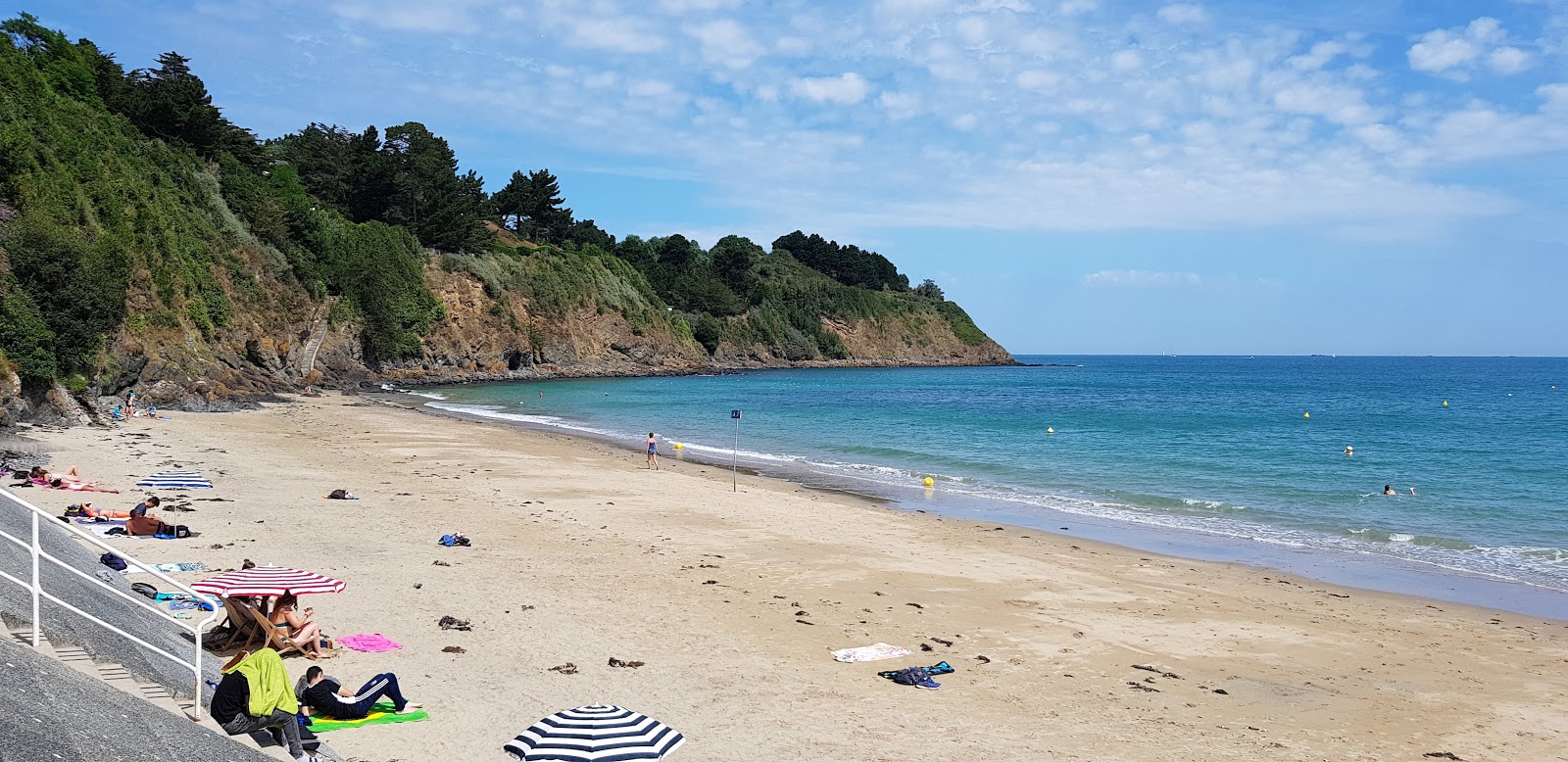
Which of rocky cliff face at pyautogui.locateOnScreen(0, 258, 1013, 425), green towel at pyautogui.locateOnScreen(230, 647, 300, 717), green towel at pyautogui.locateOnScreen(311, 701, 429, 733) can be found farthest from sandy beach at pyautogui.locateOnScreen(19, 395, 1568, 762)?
rocky cliff face at pyautogui.locateOnScreen(0, 258, 1013, 425)

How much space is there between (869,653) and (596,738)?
13.6 ft

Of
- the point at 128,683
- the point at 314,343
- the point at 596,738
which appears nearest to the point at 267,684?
the point at 128,683

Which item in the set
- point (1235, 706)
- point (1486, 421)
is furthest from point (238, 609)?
point (1486, 421)

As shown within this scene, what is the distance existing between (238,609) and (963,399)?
68612mm

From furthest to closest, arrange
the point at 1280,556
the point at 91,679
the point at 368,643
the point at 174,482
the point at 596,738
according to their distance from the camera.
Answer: the point at 1280,556 < the point at 174,482 < the point at 368,643 < the point at 596,738 < the point at 91,679

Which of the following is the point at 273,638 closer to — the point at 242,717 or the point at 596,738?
the point at 242,717

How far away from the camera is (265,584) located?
9281 mm

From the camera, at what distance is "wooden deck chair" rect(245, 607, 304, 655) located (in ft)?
29.7

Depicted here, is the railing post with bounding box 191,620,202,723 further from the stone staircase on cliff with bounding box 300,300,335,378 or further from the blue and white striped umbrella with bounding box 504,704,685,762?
the stone staircase on cliff with bounding box 300,300,335,378

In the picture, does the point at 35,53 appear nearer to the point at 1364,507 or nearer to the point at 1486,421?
the point at 1364,507

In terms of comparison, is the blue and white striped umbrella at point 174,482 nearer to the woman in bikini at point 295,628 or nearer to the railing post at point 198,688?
the woman in bikini at point 295,628

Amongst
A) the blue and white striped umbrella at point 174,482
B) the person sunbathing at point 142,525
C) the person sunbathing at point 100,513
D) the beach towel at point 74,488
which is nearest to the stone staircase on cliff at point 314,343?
the beach towel at point 74,488

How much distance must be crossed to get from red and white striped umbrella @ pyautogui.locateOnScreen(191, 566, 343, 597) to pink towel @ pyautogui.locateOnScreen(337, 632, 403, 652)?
630 mm

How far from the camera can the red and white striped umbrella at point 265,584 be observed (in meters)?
8.84
